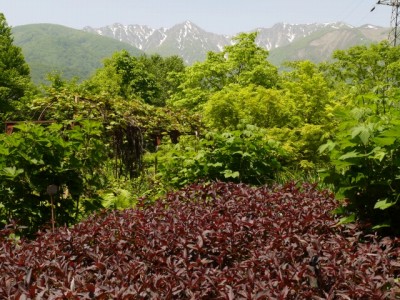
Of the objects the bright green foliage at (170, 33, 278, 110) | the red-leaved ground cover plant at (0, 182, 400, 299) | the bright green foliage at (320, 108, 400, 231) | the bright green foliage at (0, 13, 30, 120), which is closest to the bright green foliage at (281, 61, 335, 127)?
the red-leaved ground cover plant at (0, 182, 400, 299)

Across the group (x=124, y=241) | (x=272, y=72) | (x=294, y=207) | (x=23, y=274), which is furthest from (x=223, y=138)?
(x=272, y=72)

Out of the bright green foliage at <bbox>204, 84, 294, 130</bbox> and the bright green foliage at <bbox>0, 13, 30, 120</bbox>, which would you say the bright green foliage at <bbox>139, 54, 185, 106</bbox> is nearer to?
the bright green foliage at <bbox>0, 13, 30, 120</bbox>

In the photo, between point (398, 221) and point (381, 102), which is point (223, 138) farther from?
point (398, 221)

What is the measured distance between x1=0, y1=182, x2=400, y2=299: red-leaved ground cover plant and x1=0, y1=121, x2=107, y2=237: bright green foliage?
4.36 feet

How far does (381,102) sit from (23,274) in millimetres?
3586

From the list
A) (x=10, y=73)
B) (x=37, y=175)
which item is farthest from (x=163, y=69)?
(x=37, y=175)

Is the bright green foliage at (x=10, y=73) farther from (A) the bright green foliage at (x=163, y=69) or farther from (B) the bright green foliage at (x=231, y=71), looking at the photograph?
(A) the bright green foliage at (x=163, y=69)

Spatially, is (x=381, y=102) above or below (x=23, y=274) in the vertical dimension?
above

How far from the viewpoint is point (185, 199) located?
5.11 meters

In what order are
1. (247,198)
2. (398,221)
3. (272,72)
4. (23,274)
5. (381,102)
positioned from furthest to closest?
(272,72)
(247,198)
(381,102)
(398,221)
(23,274)

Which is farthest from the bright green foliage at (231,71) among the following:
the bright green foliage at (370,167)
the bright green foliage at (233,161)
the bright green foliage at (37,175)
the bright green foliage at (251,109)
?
the bright green foliage at (370,167)

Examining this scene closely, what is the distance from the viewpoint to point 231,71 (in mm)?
26922

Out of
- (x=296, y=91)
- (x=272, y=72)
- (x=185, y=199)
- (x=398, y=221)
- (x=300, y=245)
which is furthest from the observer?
(x=272, y=72)

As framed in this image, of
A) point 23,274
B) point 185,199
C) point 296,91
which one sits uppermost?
point 296,91
